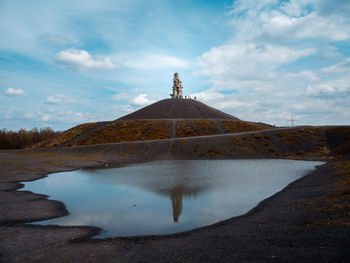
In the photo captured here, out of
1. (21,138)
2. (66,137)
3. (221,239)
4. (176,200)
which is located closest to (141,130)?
(66,137)

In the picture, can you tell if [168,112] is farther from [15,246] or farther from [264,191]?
[15,246]

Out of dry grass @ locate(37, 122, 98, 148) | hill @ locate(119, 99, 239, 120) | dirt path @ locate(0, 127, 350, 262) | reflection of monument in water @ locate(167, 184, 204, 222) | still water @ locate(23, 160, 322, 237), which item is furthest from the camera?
hill @ locate(119, 99, 239, 120)

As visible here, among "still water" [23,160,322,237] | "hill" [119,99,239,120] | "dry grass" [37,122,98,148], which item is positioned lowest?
"still water" [23,160,322,237]

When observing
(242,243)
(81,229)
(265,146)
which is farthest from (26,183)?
(265,146)

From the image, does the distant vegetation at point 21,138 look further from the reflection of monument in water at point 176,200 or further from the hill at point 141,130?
the reflection of monument in water at point 176,200

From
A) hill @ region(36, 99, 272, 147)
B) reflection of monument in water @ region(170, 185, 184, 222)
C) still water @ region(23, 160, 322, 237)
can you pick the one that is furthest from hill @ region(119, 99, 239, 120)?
reflection of monument in water @ region(170, 185, 184, 222)

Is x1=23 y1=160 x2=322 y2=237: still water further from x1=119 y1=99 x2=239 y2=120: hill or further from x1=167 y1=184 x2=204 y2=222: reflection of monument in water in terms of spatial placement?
x1=119 y1=99 x2=239 y2=120: hill

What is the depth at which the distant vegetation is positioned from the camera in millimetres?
132000

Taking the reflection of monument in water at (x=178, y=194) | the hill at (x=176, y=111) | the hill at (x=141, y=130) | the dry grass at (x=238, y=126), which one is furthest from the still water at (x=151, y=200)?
the hill at (x=176, y=111)

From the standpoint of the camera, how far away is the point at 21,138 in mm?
138500

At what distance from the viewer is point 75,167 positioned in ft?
171

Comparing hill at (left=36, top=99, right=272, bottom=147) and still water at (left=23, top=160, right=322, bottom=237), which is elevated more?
hill at (left=36, top=99, right=272, bottom=147)

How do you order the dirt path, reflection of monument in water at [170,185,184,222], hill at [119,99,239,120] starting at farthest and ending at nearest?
hill at [119,99,239,120] → reflection of monument in water at [170,185,184,222] → the dirt path

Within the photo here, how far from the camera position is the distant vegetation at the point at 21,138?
13200 centimetres
